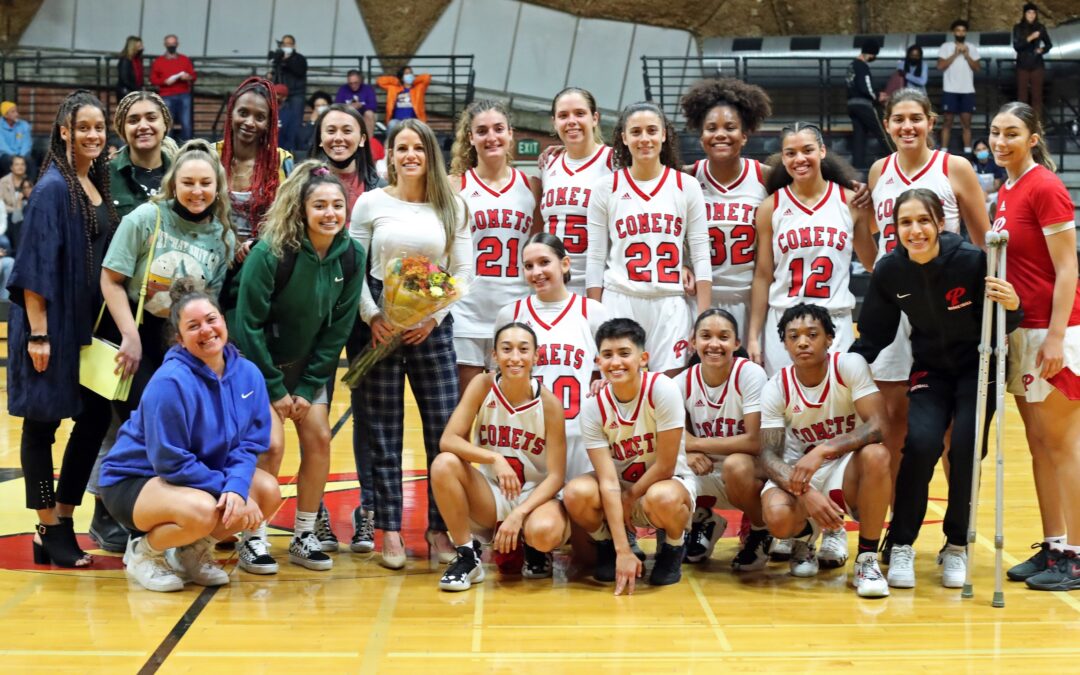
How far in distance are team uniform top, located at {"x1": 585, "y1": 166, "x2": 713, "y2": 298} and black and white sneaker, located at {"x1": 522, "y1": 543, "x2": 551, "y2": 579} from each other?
1.21 m

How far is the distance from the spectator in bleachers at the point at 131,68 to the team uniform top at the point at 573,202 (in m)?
11.5

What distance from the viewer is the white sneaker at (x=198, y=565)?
478cm

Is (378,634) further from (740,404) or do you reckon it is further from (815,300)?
(815,300)

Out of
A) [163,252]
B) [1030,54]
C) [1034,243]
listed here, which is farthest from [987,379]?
[1030,54]

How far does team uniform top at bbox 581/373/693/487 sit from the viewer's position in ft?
15.8

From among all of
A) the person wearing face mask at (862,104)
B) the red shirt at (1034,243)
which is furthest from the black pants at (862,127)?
the red shirt at (1034,243)

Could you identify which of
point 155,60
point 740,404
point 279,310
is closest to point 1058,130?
point 155,60

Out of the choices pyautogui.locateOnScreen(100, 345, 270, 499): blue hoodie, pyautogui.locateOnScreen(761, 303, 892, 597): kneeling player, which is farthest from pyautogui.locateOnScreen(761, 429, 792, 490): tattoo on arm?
pyautogui.locateOnScreen(100, 345, 270, 499): blue hoodie

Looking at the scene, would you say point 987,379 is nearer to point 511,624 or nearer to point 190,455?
point 511,624

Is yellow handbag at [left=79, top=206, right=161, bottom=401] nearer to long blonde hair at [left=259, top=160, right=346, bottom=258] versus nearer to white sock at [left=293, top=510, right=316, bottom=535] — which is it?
long blonde hair at [left=259, top=160, right=346, bottom=258]

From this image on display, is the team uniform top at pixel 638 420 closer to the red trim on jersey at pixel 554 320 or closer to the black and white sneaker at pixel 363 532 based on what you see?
the red trim on jersey at pixel 554 320

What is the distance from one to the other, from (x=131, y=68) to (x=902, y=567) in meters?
13.5

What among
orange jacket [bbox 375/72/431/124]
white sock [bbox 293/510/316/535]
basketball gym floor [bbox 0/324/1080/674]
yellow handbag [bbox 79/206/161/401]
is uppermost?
orange jacket [bbox 375/72/431/124]

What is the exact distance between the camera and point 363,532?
17.8 feet
